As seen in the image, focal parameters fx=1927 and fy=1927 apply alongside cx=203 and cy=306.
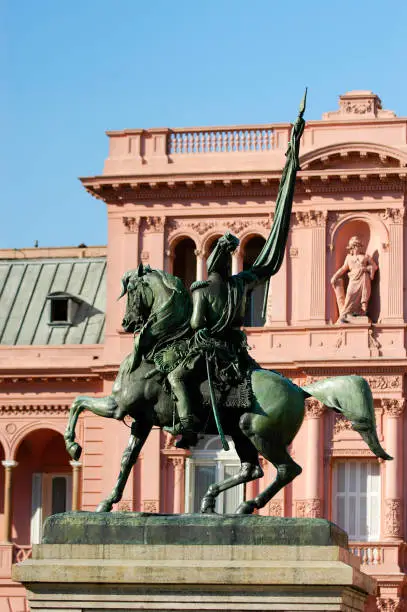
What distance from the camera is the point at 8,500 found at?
199 feet

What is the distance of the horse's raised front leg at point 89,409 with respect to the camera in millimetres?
21281

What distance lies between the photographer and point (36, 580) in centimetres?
1975

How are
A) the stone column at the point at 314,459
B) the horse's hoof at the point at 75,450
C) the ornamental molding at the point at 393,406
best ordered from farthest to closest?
the stone column at the point at 314,459
the ornamental molding at the point at 393,406
the horse's hoof at the point at 75,450

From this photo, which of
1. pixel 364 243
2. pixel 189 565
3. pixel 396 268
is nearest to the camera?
pixel 189 565

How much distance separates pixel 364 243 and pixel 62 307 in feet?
36.7

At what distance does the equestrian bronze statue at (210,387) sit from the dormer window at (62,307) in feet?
137

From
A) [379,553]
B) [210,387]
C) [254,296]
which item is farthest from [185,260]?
[210,387]

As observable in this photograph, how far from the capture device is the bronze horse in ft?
68.4

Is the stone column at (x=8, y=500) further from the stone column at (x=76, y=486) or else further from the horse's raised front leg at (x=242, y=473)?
the horse's raised front leg at (x=242, y=473)

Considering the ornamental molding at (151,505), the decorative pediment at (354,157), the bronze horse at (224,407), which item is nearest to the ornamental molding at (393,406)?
the decorative pediment at (354,157)

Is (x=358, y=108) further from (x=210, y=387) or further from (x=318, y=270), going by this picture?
(x=210, y=387)

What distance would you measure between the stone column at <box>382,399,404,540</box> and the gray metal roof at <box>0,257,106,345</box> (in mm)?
10732

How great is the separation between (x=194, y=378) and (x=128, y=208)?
39750 mm

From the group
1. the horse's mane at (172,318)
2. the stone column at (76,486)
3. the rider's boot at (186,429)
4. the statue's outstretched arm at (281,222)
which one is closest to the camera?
the rider's boot at (186,429)
